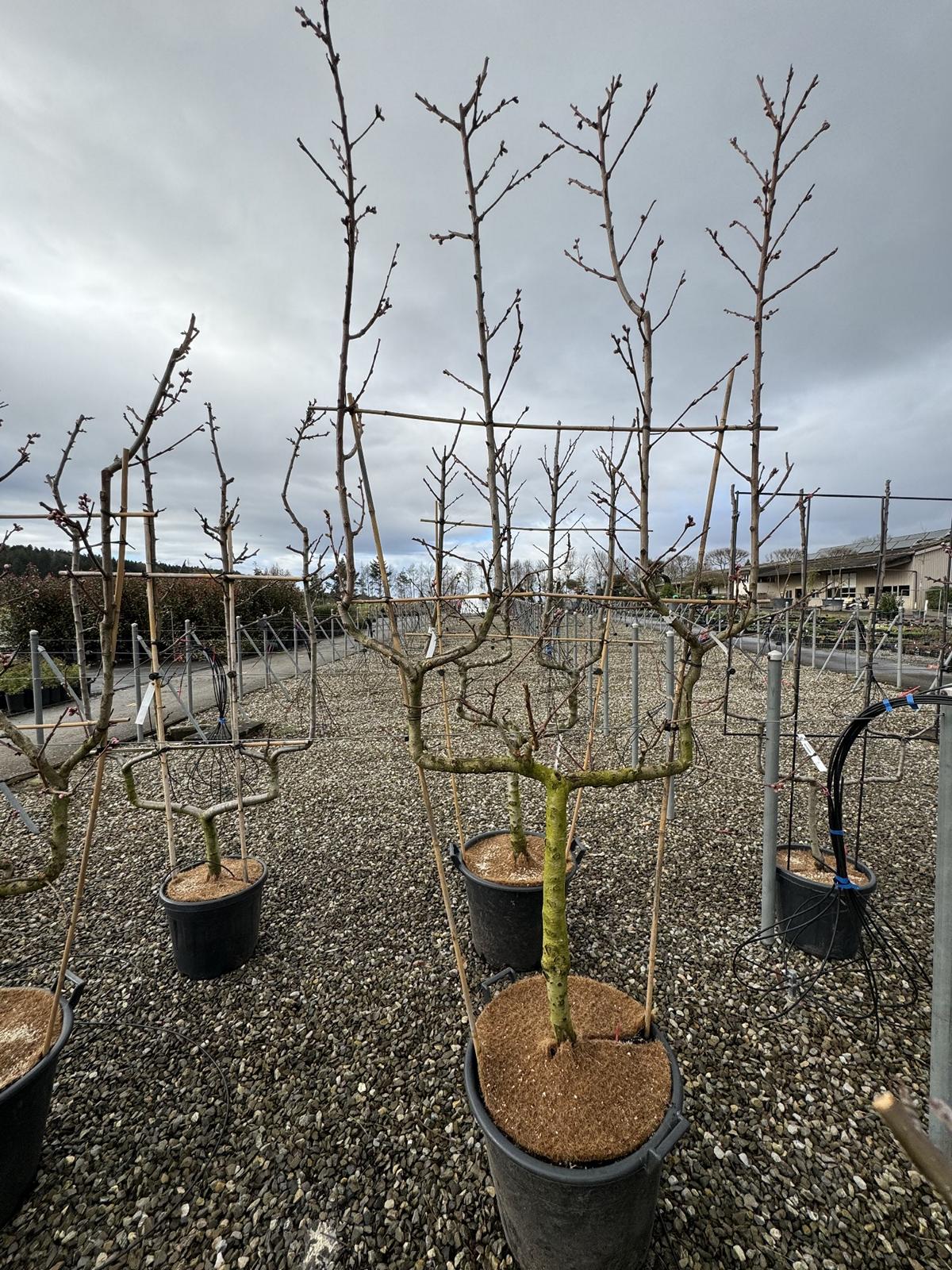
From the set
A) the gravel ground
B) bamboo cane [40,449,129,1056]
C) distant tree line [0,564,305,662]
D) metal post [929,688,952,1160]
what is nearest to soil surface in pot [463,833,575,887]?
the gravel ground

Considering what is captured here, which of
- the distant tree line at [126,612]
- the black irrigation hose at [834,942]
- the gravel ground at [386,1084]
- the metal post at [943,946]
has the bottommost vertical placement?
the gravel ground at [386,1084]

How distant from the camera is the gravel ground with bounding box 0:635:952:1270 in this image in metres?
1.83

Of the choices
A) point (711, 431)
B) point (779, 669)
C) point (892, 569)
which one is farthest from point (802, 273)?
point (892, 569)

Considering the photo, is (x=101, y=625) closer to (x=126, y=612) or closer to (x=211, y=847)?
(x=211, y=847)

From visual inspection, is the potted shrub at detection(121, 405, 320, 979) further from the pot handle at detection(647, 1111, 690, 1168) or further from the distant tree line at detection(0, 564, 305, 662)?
the distant tree line at detection(0, 564, 305, 662)

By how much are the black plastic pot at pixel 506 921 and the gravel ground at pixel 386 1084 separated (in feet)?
0.88


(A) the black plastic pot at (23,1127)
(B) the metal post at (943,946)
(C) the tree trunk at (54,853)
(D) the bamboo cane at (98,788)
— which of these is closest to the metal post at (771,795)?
(B) the metal post at (943,946)

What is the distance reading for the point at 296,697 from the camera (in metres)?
9.77

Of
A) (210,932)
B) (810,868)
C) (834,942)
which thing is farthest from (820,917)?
(210,932)

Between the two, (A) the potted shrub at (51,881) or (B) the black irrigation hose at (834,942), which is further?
(B) the black irrigation hose at (834,942)

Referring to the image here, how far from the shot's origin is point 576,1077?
1814mm

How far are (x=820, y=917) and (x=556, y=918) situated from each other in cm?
196

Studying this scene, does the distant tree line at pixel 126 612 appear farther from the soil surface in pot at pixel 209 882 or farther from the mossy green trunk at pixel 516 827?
the mossy green trunk at pixel 516 827

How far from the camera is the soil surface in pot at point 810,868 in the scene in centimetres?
304
